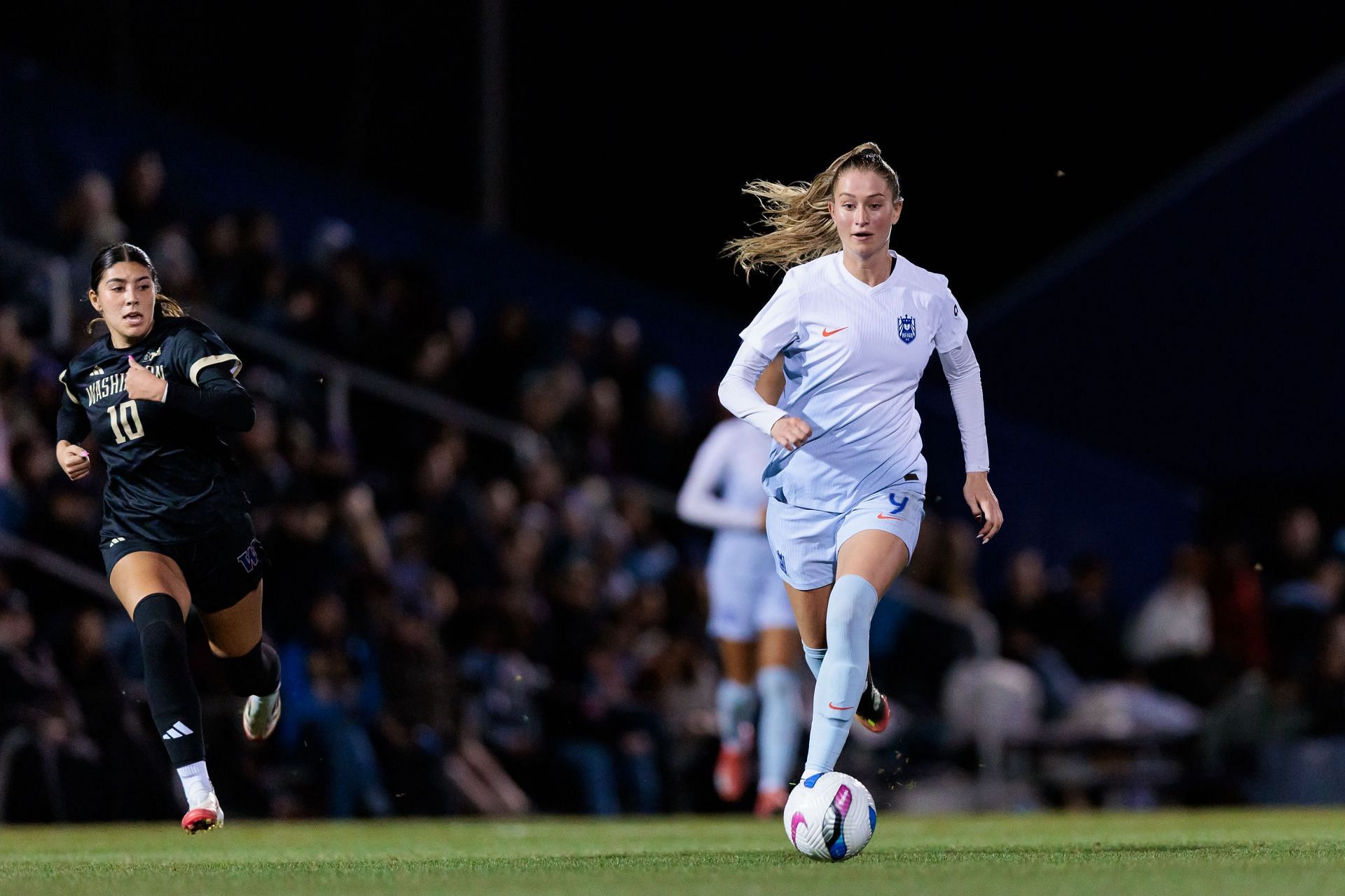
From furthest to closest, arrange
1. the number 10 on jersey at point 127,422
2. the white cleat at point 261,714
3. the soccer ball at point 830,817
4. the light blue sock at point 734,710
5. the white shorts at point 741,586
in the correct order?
the white shorts at point 741,586
the light blue sock at point 734,710
the white cleat at point 261,714
the number 10 on jersey at point 127,422
the soccer ball at point 830,817

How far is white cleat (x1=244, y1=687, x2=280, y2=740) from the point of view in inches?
344

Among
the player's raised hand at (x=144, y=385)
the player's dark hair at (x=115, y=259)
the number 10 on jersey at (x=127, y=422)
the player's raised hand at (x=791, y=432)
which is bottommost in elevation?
the player's raised hand at (x=791, y=432)

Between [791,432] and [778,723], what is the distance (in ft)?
14.5

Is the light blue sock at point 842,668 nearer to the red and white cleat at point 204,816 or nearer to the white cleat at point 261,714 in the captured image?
the red and white cleat at point 204,816

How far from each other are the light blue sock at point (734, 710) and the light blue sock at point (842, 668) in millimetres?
4207

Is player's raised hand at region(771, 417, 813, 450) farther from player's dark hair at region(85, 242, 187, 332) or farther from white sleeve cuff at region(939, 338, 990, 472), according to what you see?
player's dark hair at region(85, 242, 187, 332)

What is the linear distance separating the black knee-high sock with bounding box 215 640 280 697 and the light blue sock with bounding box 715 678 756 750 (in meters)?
3.25

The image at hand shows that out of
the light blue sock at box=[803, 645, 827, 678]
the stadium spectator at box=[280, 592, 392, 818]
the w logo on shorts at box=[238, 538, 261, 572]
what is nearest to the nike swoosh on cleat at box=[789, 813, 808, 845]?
the light blue sock at box=[803, 645, 827, 678]

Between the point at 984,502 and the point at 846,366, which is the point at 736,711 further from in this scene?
the point at 846,366

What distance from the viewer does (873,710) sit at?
27.1 feet

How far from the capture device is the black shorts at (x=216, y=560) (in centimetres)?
768

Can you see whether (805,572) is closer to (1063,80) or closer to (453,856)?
(453,856)

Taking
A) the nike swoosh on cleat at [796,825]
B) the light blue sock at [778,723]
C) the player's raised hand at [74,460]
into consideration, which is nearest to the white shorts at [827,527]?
the nike swoosh on cleat at [796,825]

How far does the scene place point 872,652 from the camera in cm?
1412
